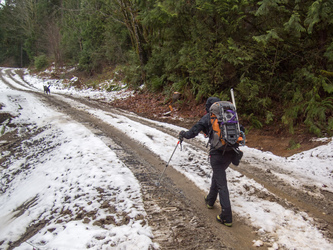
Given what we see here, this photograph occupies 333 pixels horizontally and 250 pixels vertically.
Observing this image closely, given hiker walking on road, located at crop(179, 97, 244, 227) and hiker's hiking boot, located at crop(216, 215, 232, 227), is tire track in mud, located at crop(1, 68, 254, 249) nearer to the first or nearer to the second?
hiker's hiking boot, located at crop(216, 215, 232, 227)

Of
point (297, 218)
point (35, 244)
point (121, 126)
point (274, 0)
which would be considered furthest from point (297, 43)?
point (35, 244)

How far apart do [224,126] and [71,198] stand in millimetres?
3783

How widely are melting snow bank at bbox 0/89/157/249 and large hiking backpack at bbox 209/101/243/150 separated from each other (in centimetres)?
199

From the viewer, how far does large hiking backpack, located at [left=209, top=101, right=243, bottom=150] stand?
12.3 ft

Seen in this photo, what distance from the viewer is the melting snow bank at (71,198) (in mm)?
3645

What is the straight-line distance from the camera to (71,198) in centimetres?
495

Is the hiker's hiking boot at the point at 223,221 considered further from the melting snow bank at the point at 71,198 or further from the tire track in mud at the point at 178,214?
the melting snow bank at the point at 71,198

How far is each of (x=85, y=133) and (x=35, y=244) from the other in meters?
5.81

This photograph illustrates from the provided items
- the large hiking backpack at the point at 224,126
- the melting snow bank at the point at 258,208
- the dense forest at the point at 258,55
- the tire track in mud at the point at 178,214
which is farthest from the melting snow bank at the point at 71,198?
the dense forest at the point at 258,55

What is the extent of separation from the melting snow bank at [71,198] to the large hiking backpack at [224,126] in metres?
1.99

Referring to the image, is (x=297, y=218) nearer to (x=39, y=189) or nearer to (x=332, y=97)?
(x=332, y=97)

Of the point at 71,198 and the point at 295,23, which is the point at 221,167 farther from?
the point at 295,23

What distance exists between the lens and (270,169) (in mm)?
5961

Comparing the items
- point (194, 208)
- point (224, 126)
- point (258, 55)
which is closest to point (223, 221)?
point (194, 208)
